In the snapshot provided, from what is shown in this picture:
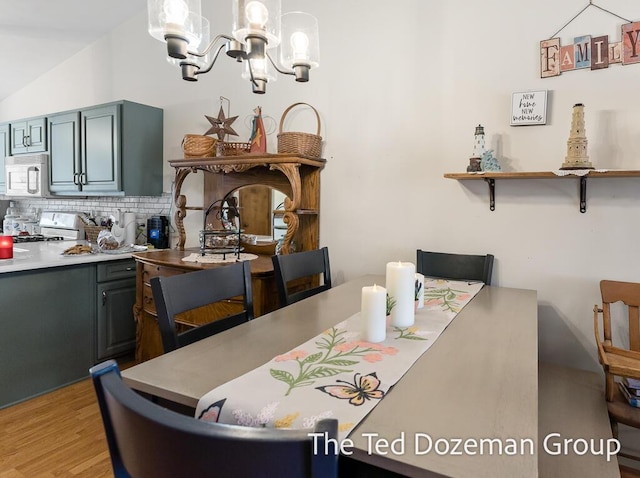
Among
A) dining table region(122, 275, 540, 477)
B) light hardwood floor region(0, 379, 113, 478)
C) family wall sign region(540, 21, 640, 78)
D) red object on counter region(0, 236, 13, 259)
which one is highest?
family wall sign region(540, 21, 640, 78)

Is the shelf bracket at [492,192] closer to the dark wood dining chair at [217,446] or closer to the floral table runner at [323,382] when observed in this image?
the floral table runner at [323,382]

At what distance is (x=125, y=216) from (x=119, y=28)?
1.69 meters

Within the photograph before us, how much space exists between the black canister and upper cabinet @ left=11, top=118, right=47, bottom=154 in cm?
142

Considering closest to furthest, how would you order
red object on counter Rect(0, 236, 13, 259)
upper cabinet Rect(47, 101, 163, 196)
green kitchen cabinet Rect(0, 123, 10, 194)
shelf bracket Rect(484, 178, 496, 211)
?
1. shelf bracket Rect(484, 178, 496, 211)
2. red object on counter Rect(0, 236, 13, 259)
3. upper cabinet Rect(47, 101, 163, 196)
4. green kitchen cabinet Rect(0, 123, 10, 194)

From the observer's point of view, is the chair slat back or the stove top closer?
the chair slat back

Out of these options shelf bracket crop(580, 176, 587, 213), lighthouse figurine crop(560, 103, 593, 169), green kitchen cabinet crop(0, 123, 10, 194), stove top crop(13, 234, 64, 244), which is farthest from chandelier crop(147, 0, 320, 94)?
green kitchen cabinet crop(0, 123, 10, 194)

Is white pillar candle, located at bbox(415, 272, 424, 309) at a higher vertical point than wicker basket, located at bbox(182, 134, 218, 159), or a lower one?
lower

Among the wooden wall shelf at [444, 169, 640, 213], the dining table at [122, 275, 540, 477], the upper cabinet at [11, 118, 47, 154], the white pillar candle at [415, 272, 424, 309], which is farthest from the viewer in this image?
the upper cabinet at [11, 118, 47, 154]

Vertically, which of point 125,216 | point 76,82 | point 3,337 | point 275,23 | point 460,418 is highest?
point 76,82

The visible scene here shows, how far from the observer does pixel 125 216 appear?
3367mm

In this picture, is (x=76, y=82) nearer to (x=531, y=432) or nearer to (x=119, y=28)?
(x=119, y=28)

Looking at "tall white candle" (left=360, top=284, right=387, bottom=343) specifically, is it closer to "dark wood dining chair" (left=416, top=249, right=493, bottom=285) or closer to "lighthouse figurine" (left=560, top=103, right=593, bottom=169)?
"dark wood dining chair" (left=416, top=249, right=493, bottom=285)

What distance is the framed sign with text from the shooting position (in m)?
1.99

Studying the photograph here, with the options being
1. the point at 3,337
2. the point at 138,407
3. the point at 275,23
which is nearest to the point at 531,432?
the point at 138,407
